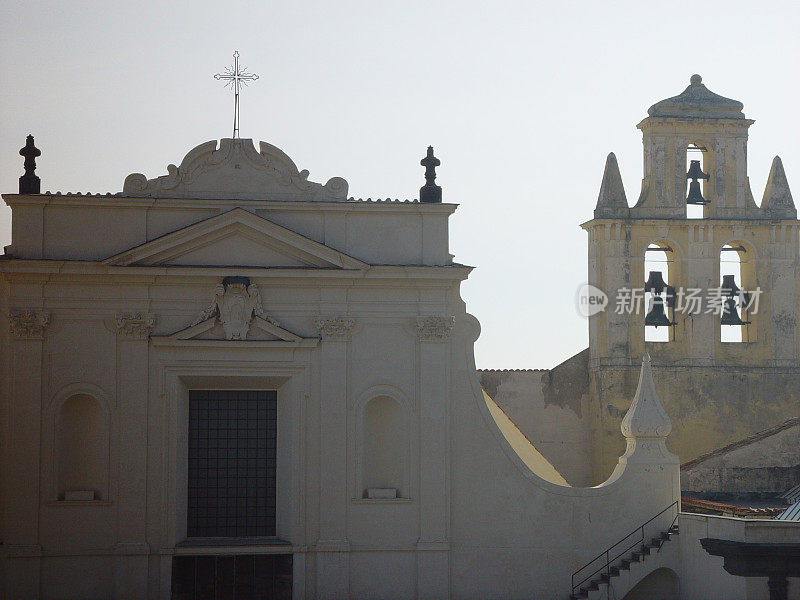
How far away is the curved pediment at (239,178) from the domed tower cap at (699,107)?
1425cm

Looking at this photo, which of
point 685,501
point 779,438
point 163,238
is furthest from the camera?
point 779,438

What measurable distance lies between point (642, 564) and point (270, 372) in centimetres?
745

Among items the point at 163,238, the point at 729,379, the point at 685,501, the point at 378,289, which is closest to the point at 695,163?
the point at 729,379

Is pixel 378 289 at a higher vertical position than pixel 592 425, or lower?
higher

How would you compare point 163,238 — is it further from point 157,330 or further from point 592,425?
point 592,425

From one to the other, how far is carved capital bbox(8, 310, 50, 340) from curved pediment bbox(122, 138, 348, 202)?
286cm

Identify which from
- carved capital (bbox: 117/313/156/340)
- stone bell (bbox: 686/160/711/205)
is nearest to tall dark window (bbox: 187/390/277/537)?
carved capital (bbox: 117/313/156/340)

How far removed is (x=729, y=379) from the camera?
127 feet

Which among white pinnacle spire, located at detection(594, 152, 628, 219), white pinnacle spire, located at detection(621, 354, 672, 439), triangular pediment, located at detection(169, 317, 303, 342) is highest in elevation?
white pinnacle spire, located at detection(594, 152, 628, 219)

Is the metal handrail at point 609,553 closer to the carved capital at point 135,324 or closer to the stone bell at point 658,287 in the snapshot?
the carved capital at point 135,324

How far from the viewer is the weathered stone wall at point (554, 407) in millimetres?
39531

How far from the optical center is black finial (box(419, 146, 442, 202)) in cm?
2688

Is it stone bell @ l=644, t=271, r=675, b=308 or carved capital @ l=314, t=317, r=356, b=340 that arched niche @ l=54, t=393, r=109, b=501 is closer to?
carved capital @ l=314, t=317, r=356, b=340

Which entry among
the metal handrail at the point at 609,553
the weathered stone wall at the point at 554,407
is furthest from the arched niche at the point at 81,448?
the weathered stone wall at the point at 554,407
